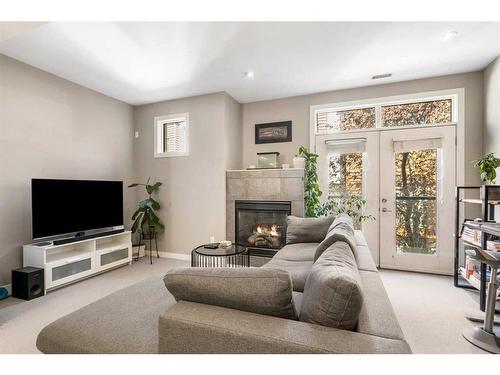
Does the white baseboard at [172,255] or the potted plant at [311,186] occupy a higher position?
the potted plant at [311,186]

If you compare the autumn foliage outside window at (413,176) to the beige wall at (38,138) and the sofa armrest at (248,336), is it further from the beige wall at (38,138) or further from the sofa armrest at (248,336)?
the beige wall at (38,138)

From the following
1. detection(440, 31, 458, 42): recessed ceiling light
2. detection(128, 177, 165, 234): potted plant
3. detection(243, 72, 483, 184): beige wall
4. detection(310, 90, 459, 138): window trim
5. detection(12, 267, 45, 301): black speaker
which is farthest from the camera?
detection(128, 177, 165, 234): potted plant

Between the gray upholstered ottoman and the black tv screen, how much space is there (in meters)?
Result: 2.10

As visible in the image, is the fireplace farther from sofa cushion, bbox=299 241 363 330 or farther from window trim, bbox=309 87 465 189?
sofa cushion, bbox=299 241 363 330

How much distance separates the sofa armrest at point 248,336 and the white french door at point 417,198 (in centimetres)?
329

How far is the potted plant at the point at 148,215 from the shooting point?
4.32m

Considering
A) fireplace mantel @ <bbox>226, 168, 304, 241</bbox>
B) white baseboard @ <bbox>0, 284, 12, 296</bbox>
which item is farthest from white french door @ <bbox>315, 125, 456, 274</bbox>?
white baseboard @ <bbox>0, 284, 12, 296</bbox>

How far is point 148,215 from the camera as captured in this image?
4.34m

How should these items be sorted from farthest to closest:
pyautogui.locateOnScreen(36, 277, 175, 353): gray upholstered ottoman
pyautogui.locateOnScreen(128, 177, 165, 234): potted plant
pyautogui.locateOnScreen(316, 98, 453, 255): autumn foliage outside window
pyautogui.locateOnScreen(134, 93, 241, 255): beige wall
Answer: pyautogui.locateOnScreen(128, 177, 165, 234): potted plant < pyautogui.locateOnScreen(134, 93, 241, 255): beige wall < pyautogui.locateOnScreen(316, 98, 453, 255): autumn foliage outside window < pyautogui.locateOnScreen(36, 277, 175, 353): gray upholstered ottoman

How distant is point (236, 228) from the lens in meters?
Result: 4.17

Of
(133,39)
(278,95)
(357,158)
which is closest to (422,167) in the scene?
(357,158)

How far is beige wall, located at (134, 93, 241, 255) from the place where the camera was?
13.7 feet

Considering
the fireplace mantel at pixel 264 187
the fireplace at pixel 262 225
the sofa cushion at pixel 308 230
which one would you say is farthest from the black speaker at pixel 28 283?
the sofa cushion at pixel 308 230
